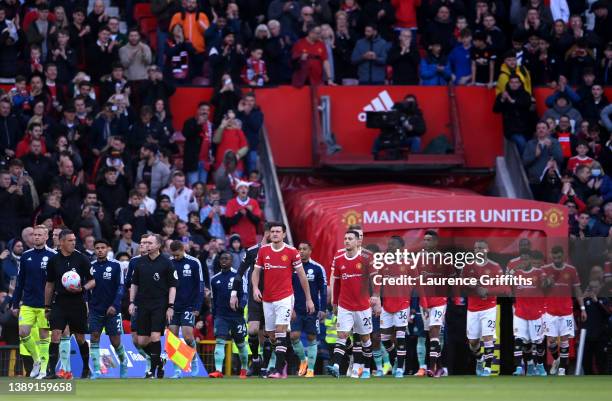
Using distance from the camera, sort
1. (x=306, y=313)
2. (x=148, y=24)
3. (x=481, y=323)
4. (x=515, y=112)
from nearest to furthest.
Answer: (x=306, y=313) < (x=481, y=323) < (x=515, y=112) < (x=148, y=24)

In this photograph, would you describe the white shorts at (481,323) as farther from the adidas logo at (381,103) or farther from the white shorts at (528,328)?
the adidas logo at (381,103)

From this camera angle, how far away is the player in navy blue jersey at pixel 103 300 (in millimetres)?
22797

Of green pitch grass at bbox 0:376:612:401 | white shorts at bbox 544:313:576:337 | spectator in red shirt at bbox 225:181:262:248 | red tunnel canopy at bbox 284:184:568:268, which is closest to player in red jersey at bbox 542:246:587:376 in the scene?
white shorts at bbox 544:313:576:337

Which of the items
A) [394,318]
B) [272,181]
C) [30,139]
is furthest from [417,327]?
[30,139]

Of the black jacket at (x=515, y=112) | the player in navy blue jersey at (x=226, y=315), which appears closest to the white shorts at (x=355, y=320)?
the player in navy blue jersey at (x=226, y=315)

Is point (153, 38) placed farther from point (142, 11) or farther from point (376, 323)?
point (376, 323)

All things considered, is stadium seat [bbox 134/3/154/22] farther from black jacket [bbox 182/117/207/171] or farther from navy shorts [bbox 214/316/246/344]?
navy shorts [bbox 214/316/246/344]

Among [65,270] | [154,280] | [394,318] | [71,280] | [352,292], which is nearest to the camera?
[71,280]

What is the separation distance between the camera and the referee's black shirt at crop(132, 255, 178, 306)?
22312 millimetres

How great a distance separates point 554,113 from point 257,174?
234 inches

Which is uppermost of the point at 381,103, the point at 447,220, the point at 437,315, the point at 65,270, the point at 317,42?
the point at 317,42

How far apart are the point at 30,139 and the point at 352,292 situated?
763 cm

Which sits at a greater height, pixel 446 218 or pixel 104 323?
pixel 446 218

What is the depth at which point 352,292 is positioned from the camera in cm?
2266
